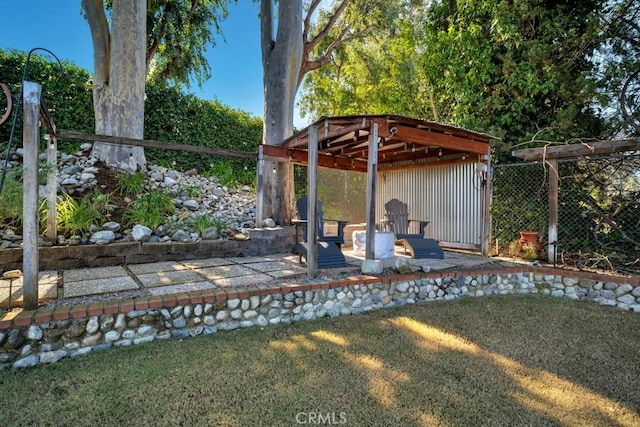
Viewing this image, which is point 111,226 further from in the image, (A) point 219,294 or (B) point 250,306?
(B) point 250,306

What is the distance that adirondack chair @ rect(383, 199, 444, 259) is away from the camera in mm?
4953

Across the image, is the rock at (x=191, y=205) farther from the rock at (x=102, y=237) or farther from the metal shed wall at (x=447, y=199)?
the metal shed wall at (x=447, y=199)

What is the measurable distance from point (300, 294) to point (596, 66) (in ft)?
21.6

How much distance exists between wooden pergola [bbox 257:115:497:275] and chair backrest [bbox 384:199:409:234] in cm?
100

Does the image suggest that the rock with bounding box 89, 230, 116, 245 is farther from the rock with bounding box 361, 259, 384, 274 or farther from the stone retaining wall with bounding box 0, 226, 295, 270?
the rock with bounding box 361, 259, 384, 274

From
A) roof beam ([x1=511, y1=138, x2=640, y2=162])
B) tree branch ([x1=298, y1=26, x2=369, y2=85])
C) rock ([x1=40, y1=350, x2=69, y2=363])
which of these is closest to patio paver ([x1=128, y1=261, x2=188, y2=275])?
rock ([x1=40, y1=350, x2=69, y2=363])

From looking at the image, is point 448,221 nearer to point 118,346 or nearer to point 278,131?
point 278,131

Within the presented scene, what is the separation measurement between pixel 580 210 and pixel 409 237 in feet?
9.15

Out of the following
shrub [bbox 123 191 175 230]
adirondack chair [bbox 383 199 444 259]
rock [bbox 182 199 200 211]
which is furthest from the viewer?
rock [bbox 182 199 200 211]

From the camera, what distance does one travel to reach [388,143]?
18.4 ft

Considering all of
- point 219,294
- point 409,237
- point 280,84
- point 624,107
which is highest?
point 280,84

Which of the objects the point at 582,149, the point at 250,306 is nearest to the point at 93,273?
the point at 250,306

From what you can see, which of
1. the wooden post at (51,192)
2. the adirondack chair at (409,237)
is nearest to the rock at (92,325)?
the wooden post at (51,192)

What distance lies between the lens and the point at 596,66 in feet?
18.5
